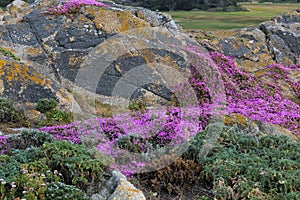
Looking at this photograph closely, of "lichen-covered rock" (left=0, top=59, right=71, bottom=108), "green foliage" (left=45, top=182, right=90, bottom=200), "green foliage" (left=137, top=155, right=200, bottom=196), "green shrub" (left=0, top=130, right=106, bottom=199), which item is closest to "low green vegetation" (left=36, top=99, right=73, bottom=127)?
"lichen-covered rock" (left=0, top=59, right=71, bottom=108)

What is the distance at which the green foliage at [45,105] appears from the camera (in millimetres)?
12328

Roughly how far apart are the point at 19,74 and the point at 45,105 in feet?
5.22

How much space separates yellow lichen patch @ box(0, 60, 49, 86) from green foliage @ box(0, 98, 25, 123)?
157cm

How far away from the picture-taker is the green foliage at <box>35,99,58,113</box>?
12.3 metres

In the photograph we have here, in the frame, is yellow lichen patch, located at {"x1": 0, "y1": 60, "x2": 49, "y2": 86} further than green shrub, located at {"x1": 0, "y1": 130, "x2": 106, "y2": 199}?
Yes

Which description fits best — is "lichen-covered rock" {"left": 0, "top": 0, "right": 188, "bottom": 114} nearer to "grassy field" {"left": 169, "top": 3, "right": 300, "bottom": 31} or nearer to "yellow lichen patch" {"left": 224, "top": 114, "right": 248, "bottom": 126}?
"yellow lichen patch" {"left": 224, "top": 114, "right": 248, "bottom": 126}

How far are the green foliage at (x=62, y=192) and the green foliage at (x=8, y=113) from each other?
5816mm

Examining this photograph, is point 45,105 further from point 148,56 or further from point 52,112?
point 148,56

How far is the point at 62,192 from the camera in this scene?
5.96m

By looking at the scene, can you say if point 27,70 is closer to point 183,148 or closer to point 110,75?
point 110,75

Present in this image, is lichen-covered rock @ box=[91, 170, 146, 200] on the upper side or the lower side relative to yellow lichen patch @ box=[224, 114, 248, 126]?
upper

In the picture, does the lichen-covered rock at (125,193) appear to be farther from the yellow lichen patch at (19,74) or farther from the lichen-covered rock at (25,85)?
the yellow lichen patch at (19,74)

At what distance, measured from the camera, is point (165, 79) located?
16.5 metres

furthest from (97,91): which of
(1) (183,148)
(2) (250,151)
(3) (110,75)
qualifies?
(2) (250,151)
